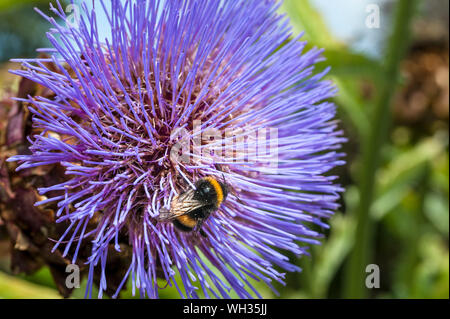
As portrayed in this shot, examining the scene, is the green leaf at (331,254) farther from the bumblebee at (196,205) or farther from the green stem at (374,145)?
the bumblebee at (196,205)

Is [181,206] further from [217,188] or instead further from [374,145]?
[374,145]

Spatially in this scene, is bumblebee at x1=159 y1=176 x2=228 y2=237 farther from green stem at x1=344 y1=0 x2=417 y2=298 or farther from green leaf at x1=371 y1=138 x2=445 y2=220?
green leaf at x1=371 y1=138 x2=445 y2=220

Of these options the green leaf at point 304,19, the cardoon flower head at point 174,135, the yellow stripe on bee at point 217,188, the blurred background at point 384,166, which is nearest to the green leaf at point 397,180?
the blurred background at point 384,166

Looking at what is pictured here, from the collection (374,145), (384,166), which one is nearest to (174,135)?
(374,145)

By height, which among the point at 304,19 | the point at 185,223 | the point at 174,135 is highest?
the point at 304,19

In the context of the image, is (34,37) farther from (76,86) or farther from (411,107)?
(76,86)
